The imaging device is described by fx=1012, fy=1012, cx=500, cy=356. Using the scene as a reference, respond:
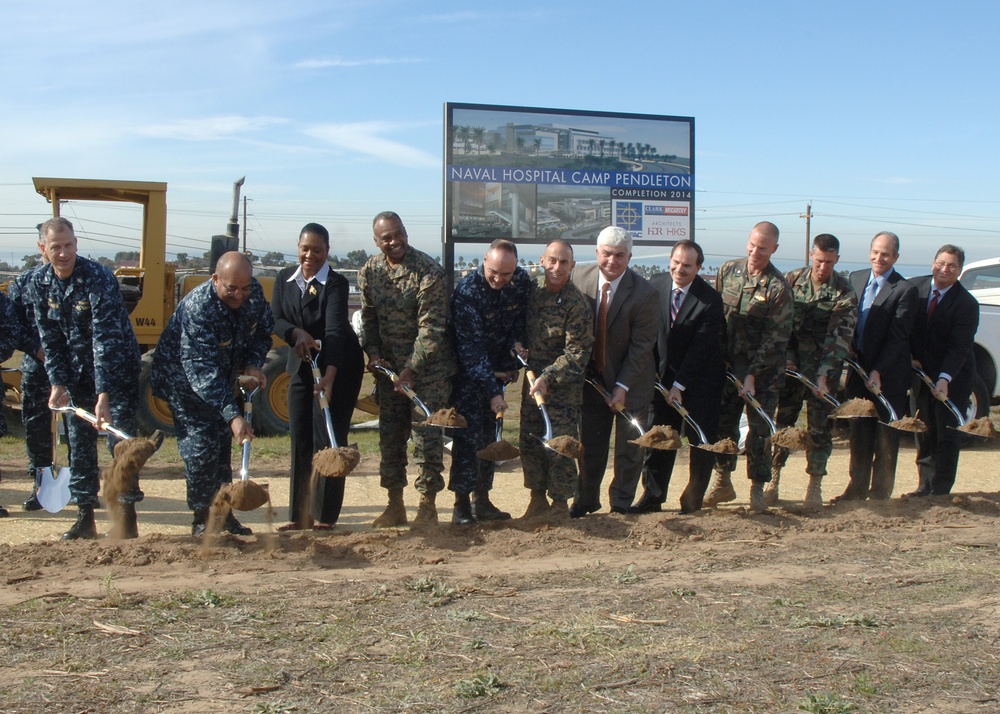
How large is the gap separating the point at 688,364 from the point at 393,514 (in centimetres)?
214

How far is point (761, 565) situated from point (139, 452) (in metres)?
3.41

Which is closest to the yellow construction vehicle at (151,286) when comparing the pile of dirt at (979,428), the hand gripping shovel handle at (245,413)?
the hand gripping shovel handle at (245,413)

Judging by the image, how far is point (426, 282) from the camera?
6.09 m

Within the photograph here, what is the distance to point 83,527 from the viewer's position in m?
5.96

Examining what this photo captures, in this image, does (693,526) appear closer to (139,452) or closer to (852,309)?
(852,309)

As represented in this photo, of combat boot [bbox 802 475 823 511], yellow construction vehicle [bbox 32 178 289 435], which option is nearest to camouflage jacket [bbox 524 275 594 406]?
combat boot [bbox 802 475 823 511]

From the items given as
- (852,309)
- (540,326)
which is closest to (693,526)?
(540,326)

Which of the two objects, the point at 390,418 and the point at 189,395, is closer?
the point at 189,395

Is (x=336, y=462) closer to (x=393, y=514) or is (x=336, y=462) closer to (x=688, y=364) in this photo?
(x=393, y=514)

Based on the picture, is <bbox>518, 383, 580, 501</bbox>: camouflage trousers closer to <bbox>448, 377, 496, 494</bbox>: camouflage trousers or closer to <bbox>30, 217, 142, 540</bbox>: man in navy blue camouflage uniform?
<bbox>448, 377, 496, 494</bbox>: camouflage trousers

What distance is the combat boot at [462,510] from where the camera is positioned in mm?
6348

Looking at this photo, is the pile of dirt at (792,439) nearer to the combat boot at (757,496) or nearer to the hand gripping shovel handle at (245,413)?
the combat boot at (757,496)

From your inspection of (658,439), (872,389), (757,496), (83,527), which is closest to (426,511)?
(658,439)

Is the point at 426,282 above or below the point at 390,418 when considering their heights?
above
